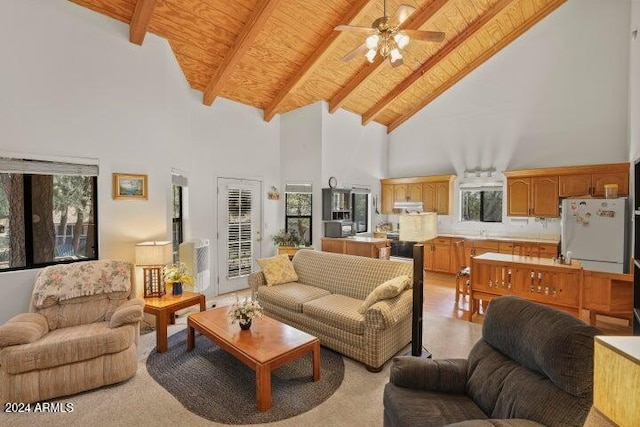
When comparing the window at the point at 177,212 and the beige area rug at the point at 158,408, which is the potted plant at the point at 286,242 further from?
the beige area rug at the point at 158,408

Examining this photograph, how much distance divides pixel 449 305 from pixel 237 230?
3.95 meters

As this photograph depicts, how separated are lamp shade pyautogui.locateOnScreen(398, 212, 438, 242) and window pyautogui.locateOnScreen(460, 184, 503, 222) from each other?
471 cm

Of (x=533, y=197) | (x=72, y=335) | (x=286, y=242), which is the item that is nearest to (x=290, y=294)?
(x=72, y=335)

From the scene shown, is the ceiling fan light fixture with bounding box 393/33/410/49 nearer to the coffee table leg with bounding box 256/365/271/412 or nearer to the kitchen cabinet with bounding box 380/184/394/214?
the coffee table leg with bounding box 256/365/271/412

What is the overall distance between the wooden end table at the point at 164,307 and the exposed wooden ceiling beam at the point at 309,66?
3.80 meters

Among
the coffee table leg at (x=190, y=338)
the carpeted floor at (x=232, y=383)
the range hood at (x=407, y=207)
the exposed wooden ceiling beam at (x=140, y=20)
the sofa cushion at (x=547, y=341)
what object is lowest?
the carpeted floor at (x=232, y=383)

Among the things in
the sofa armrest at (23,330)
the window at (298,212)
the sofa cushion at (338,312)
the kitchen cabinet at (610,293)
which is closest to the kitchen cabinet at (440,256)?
the window at (298,212)

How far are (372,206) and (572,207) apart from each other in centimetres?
399

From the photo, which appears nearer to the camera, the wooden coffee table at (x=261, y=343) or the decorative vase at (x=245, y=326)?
the wooden coffee table at (x=261, y=343)

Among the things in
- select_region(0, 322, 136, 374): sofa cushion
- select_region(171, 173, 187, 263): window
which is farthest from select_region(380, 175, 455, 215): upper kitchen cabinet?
select_region(0, 322, 136, 374): sofa cushion

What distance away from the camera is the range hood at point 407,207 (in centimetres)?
736

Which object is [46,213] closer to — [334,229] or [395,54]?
[395,54]

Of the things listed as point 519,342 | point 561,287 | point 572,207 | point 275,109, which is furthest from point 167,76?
point 572,207

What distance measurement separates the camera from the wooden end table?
325 centimetres
